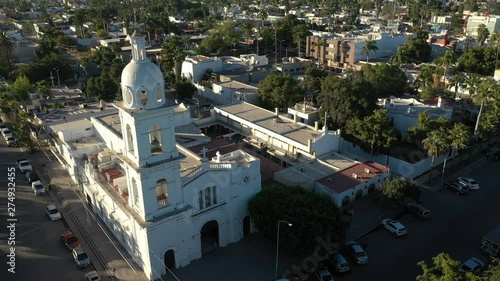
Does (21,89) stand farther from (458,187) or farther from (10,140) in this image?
(458,187)

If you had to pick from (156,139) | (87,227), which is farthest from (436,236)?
(87,227)

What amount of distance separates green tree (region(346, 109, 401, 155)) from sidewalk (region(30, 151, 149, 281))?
86.5 feet

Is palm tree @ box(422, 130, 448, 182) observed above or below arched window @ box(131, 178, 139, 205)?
below

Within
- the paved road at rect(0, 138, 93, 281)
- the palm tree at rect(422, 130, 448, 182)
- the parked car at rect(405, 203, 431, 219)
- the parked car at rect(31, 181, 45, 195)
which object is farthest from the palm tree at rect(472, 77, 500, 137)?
the parked car at rect(31, 181, 45, 195)

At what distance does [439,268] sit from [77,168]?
31957 mm

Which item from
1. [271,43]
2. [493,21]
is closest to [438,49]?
[493,21]

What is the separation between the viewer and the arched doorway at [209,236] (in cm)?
3200

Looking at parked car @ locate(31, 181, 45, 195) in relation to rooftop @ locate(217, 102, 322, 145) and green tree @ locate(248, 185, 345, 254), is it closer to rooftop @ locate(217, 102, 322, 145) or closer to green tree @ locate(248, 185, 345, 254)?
green tree @ locate(248, 185, 345, 254)

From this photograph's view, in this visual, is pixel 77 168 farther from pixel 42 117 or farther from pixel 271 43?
pixel 271 43

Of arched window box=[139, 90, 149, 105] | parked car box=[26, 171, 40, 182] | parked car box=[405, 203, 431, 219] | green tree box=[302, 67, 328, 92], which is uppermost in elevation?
arched window box=[139, 90, 149, 105]

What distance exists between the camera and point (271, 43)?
10900 centimetres

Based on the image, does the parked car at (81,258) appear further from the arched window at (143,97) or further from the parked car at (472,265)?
the parked car at (472,265)

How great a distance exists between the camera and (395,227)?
34469 millimetres

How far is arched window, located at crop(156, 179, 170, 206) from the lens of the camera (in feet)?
91.4
